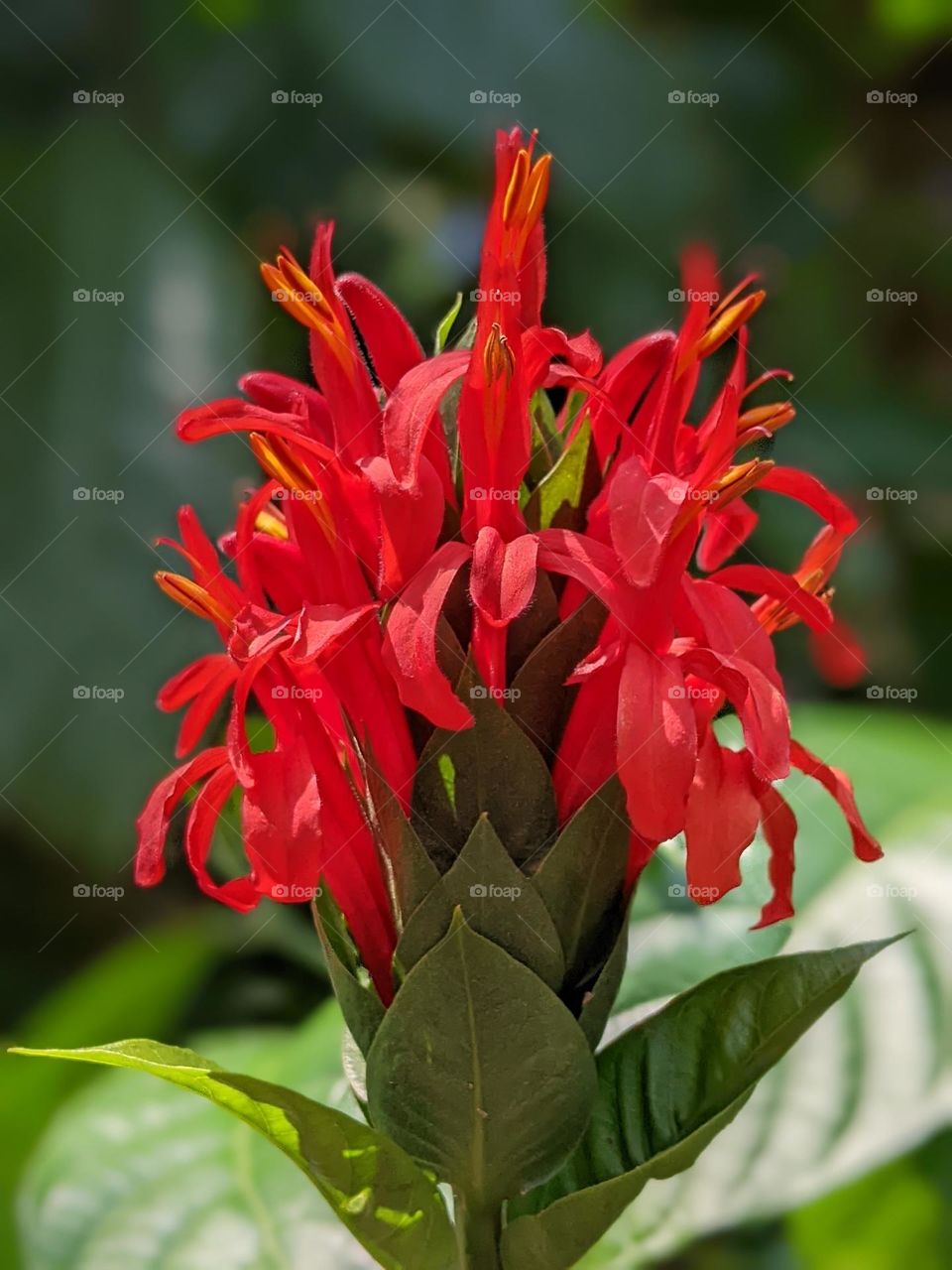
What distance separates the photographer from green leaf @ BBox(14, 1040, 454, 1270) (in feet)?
1.71

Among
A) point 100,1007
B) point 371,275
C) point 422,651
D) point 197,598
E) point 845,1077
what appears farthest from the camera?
point 371,275

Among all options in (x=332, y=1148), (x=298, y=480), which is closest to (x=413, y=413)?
(x=298, y=480)

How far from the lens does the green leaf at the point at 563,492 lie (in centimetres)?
58

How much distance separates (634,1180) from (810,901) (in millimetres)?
582

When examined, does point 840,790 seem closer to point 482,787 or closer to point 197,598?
point 482,787

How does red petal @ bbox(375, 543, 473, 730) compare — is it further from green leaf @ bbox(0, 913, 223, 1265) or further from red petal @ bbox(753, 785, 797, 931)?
green leaf @ bbox(0, 913, 223, 1265)

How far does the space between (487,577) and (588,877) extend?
0.13m

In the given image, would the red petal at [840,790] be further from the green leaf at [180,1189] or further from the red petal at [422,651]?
the green leaf at [180,1189]

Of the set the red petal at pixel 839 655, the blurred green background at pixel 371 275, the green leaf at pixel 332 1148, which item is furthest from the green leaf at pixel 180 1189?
the red petal at pixel 839 655

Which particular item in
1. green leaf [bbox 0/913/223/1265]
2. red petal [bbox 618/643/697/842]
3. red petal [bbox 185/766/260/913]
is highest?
red petal [bbox 618/643/697/842]

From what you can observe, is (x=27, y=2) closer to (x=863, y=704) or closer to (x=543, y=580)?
(x=863, y=704)

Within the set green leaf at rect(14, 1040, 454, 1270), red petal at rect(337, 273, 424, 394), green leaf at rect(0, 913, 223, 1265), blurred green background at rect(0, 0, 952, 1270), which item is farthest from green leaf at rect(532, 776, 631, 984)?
green leaf at rect(0, 913, 223, 1265)

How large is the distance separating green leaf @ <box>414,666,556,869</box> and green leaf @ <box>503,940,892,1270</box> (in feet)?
0.34

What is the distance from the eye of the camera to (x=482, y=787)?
0.54 meters
